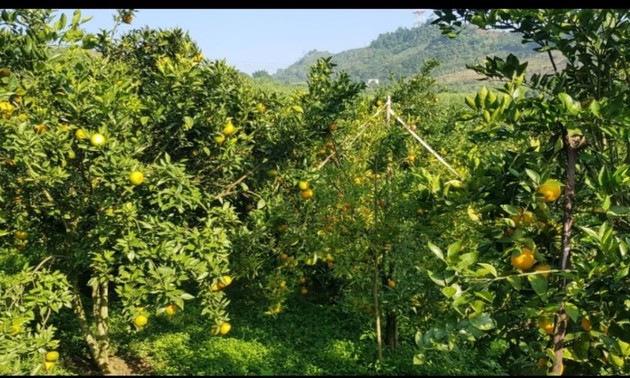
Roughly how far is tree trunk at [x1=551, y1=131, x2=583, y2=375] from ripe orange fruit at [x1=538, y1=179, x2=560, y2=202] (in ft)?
0.49

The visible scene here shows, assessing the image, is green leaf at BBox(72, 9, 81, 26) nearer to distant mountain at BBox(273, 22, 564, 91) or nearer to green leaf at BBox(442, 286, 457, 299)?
green leaf at BBox(442, 286, 457, 299)

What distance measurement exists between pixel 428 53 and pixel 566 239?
13294 centimetres

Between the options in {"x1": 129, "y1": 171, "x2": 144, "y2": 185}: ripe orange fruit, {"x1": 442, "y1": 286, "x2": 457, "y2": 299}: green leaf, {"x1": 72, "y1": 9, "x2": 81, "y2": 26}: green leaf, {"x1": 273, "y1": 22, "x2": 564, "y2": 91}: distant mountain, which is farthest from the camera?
{"x1": 273, "y1": 22, "x2": 564, "y2": 91}: distant mountain

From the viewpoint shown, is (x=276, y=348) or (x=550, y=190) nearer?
(x=550, y=190)

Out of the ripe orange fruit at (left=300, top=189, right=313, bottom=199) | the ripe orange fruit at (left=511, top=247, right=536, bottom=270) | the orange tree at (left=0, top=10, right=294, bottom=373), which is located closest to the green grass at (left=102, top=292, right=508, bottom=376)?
the orange tree at (left=0, top=10, right=294, bottom=373)

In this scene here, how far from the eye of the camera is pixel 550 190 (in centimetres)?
142

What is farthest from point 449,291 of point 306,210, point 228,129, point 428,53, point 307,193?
point 428,53

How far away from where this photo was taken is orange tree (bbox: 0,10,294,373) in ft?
9.62

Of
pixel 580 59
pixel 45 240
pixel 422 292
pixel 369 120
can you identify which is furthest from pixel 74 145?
pixel 580 59

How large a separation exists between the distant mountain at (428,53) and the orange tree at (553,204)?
265ft

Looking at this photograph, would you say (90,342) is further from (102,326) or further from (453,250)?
(453,250)

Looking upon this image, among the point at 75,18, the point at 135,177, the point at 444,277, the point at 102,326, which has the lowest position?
the point at 102,326

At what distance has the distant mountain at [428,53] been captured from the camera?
98.8m

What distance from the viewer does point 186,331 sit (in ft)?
17.6
